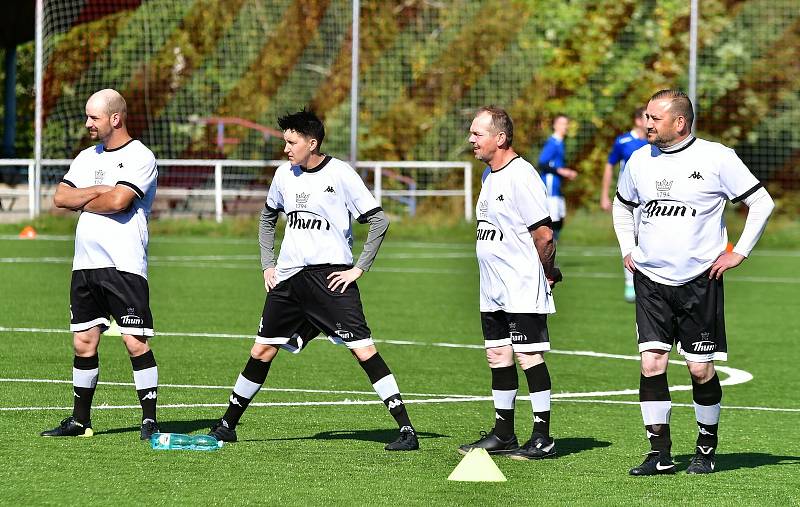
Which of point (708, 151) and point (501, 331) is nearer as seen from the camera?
point (708, 151)

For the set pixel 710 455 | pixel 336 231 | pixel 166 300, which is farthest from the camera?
pixel 166 300

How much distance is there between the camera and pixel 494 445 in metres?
8.95

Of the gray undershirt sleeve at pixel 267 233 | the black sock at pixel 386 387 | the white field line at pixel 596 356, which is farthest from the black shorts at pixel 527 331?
the white field line at pixel 596 356

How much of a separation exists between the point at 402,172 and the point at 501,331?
25.0 meters

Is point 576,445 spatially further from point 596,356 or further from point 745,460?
point 596,356

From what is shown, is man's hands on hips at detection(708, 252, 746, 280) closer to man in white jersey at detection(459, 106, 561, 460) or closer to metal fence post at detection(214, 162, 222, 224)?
man in white jersey at detection(459, 106, 561, 460)

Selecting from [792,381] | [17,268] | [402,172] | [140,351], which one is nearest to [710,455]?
[140,351]

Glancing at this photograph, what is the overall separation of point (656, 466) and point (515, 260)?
133 cm

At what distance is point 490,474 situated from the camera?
26.3ft

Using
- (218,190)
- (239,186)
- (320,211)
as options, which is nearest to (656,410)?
(320,211)

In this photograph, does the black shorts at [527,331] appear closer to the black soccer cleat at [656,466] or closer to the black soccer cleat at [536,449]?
the black soccer cleat at [536,449]

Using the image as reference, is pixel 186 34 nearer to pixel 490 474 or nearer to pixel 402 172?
pixel 402 172

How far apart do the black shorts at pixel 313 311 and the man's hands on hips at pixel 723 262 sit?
1.94 metres

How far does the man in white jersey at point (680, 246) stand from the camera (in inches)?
326
